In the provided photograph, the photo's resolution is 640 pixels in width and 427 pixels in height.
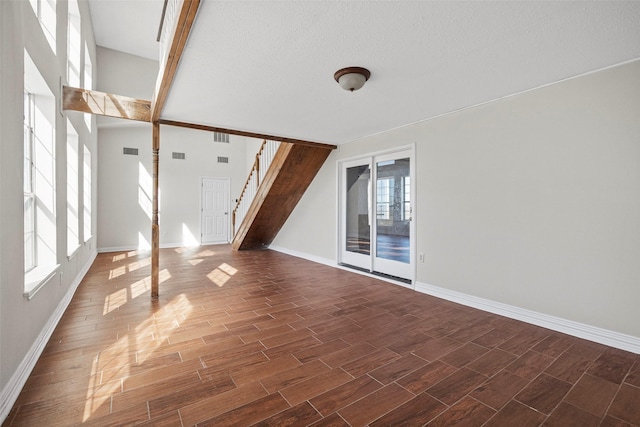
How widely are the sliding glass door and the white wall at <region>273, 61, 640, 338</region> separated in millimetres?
358

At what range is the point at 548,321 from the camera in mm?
2824

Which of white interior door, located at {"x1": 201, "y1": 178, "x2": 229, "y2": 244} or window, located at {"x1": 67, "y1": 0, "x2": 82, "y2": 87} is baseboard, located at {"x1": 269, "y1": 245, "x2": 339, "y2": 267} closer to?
white interior door, located at {"x1": 201, "y1": 178, "x2": 229, "y2": 244}

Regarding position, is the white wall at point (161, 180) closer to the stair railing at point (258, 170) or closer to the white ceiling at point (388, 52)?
the stair railing at point (258, 170)

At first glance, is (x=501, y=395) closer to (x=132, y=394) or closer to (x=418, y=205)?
(x=132, y=394)

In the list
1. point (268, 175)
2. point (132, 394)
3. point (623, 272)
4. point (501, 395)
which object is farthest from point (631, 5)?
point (268, 175)

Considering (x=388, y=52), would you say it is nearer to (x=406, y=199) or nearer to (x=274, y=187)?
(x=406, y=199)

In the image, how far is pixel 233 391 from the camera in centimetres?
183

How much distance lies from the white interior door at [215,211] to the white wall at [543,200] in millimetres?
6601

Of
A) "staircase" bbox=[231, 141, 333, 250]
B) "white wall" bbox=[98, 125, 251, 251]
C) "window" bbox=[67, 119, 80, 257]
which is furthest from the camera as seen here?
"white wall" bbox=[98, 125, 251, 251]

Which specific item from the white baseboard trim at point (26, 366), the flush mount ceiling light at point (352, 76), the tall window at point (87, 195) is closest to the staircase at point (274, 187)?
the flush mount ceiling light at point (352, 76)

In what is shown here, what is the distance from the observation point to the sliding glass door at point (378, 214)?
439 cm

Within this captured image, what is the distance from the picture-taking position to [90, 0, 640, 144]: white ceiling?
1.78m

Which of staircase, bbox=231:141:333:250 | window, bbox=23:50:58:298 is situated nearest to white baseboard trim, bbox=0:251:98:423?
window, bbox=23:50:58:298

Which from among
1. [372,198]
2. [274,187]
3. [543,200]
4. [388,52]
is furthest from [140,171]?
[543,200]
